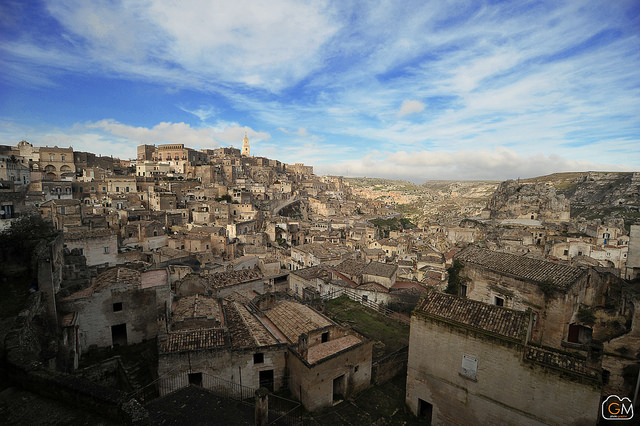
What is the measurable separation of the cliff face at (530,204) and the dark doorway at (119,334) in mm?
73013

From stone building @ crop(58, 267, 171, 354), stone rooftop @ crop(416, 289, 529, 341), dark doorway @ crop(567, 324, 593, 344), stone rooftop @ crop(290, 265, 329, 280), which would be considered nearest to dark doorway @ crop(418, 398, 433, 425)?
stone rooftop @ crop(416, 289, 529, 341)

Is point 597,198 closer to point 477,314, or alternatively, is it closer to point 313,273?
point 313,273

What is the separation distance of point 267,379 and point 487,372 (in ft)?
26.1

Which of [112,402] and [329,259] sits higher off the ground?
[112,402]

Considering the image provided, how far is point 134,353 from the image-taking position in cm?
1237

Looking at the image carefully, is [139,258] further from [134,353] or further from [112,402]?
[112,402]

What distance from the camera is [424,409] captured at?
1174 centimetres

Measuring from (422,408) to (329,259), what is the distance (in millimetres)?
23854

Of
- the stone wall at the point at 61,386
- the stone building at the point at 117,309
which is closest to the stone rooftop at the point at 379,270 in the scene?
the stone building at the point at 117,309

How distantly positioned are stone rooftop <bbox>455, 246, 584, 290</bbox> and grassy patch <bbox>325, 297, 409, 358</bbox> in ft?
16.8

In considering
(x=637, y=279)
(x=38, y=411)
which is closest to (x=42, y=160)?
(x=38, y=411)

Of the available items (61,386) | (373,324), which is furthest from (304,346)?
(61,386)

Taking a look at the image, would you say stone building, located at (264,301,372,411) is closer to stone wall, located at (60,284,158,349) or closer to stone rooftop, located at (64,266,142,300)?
stone wall, located at (60,284,158,349)

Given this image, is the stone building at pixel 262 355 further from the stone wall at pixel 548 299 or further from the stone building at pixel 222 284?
the stone wall at pixel 548 299
